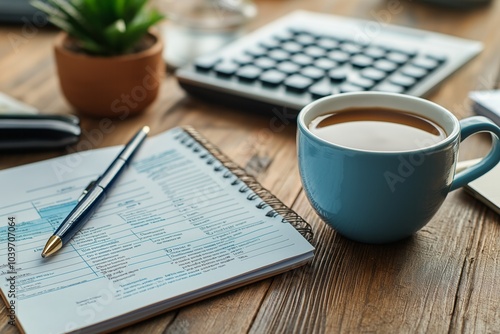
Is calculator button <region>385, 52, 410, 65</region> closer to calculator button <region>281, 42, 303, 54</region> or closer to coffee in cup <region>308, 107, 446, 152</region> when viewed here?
calculator button <region>281, 42, 303, 54</region>

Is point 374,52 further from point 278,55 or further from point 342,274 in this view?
point 342,274

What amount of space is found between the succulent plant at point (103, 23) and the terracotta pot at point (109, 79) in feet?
0.05

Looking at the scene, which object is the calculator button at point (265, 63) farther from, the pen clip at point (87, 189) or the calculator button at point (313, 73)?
the pen clip at point (87, 189)

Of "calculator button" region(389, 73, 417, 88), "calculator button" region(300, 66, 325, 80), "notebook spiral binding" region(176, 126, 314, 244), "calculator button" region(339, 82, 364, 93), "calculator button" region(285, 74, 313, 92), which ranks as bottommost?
"calculator button" region(389, 73, 417, 88)

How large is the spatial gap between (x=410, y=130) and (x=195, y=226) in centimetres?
19

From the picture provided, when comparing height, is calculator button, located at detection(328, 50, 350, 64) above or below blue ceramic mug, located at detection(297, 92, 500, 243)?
below

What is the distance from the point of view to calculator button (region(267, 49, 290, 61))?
31.9 inches

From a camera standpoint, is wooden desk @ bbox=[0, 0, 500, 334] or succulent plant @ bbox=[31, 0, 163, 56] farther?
succulent plant @ bbox=[31, 0, 163, 56]

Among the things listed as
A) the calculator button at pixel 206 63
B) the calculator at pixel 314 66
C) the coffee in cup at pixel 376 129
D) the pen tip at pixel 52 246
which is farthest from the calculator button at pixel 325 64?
the pen tip at pixel 52 246

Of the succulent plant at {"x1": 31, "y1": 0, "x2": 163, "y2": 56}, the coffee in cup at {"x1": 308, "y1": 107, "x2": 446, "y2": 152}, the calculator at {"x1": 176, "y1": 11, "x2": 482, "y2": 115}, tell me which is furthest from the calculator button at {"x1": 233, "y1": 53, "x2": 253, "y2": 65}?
the coffee in cup at {"x1": 308, "y1": 107, "x2": 446, "y2": 152}

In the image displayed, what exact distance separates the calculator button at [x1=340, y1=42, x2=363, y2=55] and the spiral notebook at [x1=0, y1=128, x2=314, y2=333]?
0.27 meters

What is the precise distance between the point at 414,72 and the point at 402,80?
0.03m

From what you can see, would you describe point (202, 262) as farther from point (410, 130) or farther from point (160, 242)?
point (410, 130)

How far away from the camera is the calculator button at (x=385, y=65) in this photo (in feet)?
2.55
